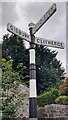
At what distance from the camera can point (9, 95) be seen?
183 inches

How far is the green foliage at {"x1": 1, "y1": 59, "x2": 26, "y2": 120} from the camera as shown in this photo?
426cm

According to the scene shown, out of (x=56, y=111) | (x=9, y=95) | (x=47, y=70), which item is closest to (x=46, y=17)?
(x=9, y=95)

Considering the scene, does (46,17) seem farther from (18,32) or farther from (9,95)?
(9,95)

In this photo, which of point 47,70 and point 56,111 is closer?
point 56,111

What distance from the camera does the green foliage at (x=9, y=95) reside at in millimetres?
4261

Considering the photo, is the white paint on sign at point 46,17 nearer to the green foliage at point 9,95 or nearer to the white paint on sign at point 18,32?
the white paint on sign at point 18,32

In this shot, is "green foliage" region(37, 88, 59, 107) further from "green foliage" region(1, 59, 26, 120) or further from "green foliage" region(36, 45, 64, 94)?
"green foliage" region(36, 45, 64, 94)

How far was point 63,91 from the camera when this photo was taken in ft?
20.2

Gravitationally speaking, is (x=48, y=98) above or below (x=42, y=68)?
below

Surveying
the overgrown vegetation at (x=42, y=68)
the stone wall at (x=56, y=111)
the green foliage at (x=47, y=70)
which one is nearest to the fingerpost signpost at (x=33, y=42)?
the stone wall at (x=56, y=111)

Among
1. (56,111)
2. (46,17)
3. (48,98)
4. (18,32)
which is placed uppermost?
(46,17)

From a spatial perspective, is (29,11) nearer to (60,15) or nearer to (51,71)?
(60,15)

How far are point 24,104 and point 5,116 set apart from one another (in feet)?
3.70

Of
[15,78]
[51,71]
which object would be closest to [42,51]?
[51,71]
